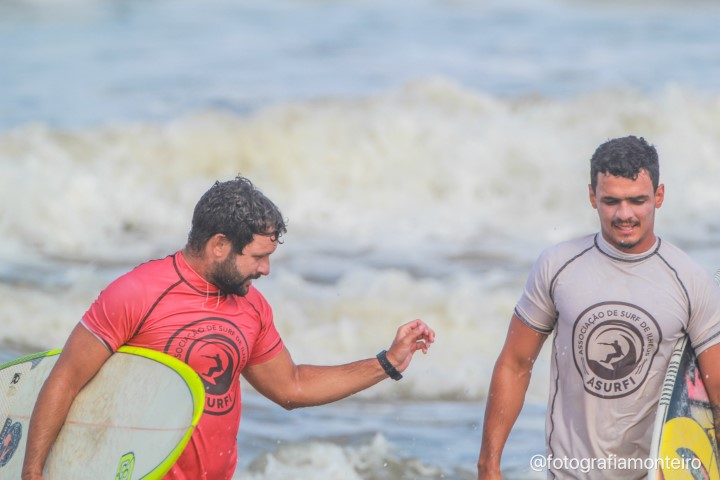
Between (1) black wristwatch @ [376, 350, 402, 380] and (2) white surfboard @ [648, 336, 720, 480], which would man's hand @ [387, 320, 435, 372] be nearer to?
(1) black wristwatch @ [376, 350, 402, 380]

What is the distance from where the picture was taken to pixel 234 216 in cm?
378

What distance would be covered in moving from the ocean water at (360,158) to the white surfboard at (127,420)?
2.86 metres

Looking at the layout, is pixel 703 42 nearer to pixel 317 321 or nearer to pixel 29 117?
pixel 29 117

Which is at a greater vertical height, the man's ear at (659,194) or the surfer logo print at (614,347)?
the man's ear at (659,194)

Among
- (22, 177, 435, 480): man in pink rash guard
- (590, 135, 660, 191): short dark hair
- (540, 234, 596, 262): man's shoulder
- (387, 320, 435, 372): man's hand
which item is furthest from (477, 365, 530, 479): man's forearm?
(22, 177, 435, 480): man in pink rash guard

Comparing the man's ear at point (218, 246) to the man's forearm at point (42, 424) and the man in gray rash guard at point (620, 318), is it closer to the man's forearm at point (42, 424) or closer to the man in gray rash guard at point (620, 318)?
→ the man's forearm at point (42, 424)

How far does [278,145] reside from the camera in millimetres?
16125

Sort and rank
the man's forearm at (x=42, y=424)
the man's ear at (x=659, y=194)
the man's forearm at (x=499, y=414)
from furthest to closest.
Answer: the man's forearm at (x=499, y=414), the man's ear at (x=659, y=194), the man's forearm at (x=42, y=424)

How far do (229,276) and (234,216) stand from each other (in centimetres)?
21

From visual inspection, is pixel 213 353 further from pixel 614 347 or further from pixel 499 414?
pixel 614 347

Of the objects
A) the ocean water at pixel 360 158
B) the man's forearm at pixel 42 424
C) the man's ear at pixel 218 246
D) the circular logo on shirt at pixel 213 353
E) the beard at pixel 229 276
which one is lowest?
the man's forearm at pixel 42 424

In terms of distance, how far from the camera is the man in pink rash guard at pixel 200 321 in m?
3.69

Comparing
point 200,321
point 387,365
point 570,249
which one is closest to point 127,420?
point 200,321

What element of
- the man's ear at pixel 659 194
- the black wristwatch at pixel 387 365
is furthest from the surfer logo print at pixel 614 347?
the black wristwatch at pixel 387 365
